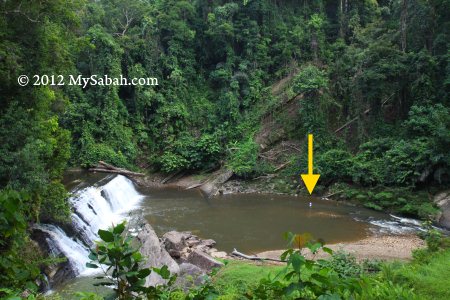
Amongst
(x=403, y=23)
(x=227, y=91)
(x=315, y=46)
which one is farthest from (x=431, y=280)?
(x=315, y=46)

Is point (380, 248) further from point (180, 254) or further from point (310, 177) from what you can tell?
point (310, 177)

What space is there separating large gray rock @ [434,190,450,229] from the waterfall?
34.9 feet

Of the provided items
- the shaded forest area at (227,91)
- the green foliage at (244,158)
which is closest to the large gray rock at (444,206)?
the shaded forest area at (227,91)

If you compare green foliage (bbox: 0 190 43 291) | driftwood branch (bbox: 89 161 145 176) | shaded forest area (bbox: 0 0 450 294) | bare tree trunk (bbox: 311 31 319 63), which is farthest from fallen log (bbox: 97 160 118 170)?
green foliage (bbox: 0 190 43 291)

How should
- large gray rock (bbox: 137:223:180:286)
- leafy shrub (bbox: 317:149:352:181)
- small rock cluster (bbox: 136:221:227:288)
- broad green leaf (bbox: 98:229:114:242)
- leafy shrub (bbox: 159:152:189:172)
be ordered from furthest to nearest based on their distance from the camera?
leafy shrub (bbox: 159:152:189:172) → leafy shrub (bbox: 317:149:352:181) → large gray rock (bbox: 137:223:180:286) → small rock cluster (bbox: 136:221:227:288) → broad green leaf (bbox: 98:229:114:242)

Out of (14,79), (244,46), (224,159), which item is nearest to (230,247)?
(14,79)

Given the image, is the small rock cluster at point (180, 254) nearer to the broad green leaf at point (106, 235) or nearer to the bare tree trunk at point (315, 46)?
the broad green leaf at point (106, 235)

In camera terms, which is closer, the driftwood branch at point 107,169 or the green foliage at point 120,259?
the green foliage at point 120,259

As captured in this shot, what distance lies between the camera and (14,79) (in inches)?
375

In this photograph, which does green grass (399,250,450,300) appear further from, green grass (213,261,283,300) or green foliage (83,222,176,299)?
green foliage (83,222,176,299)

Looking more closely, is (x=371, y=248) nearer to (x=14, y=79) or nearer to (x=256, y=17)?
(x=14, y=79)

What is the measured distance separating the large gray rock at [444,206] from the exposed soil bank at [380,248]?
5.26ft

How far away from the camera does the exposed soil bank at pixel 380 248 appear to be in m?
10.4

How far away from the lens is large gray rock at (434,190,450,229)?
13.2 meters
